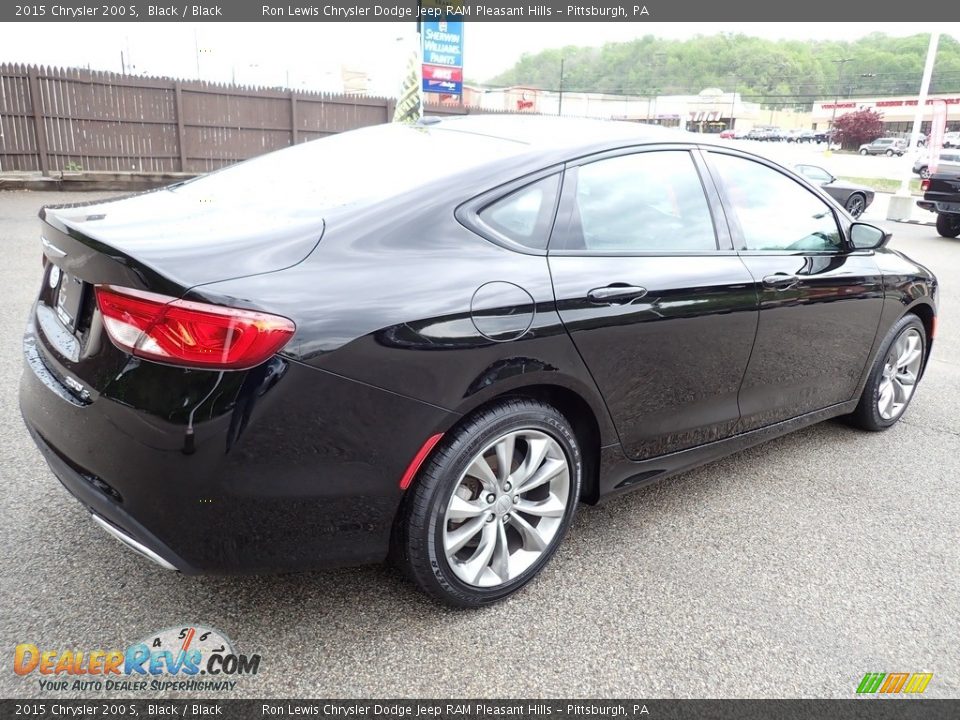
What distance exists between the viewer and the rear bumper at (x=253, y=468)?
1.88 metres

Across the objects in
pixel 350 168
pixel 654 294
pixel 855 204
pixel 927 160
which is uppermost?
pixel 350 168

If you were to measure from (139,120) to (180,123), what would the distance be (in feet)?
2.71

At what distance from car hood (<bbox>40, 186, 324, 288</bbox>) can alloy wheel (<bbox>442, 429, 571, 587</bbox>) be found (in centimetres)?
85

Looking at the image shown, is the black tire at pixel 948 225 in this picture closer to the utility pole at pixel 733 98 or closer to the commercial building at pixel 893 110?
the commercial building at pixel 893 110

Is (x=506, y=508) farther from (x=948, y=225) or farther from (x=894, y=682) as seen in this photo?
(x=948, y=225)

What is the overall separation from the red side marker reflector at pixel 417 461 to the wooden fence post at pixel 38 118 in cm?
1524

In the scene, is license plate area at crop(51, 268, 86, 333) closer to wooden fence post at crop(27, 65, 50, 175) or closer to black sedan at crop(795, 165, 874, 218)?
wooden fence post at crop(27, 65, 50, 175)

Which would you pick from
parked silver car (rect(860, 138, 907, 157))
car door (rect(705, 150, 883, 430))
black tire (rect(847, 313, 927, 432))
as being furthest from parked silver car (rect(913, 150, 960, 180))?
car door (rect(705, 150, 883, 430))

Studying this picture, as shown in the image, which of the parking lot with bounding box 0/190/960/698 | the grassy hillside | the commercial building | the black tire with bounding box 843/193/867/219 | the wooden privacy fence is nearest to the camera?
the parking lot with bounding box 0/190/960/698

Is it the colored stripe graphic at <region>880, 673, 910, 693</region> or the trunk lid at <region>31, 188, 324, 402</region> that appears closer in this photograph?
the trunk lid at <region>31, 188, 324, 402</region>

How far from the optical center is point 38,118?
559 inches

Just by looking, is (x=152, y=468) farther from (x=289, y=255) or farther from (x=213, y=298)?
(x=289, y=255)

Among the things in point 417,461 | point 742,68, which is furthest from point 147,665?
point 742,68

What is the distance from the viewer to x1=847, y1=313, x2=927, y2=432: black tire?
13.0 ft
